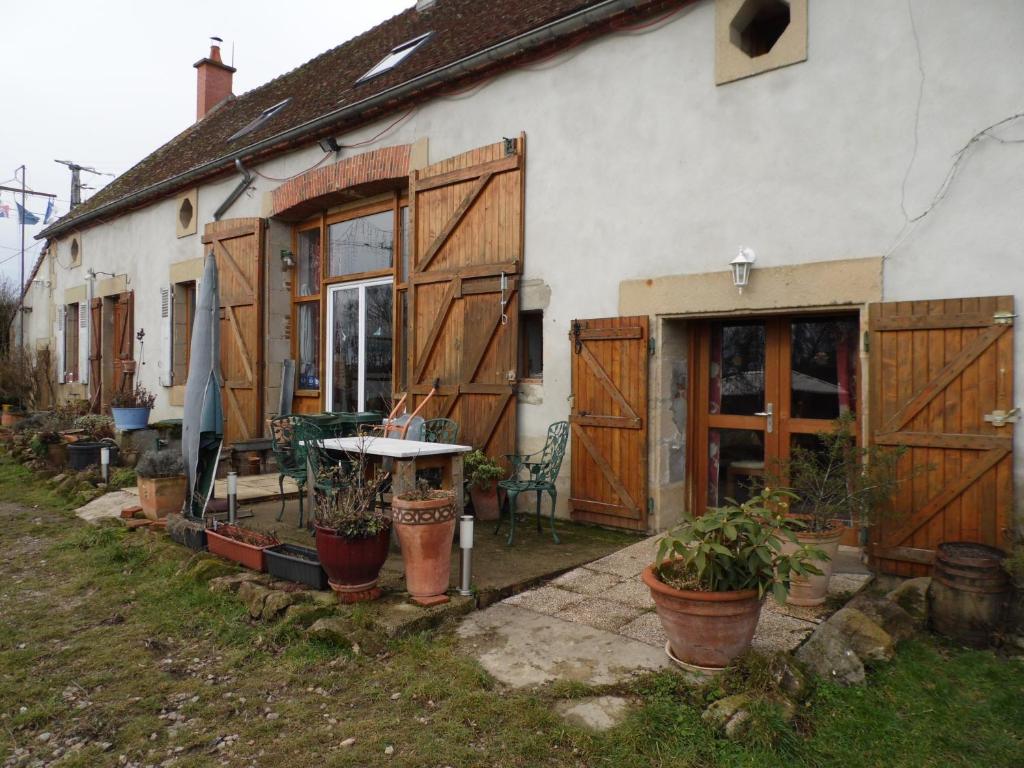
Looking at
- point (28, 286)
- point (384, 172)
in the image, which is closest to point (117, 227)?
point (28, 286)

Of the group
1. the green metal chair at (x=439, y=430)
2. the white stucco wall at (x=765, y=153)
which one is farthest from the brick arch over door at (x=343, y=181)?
the green metal chair at (x=439, y=430)

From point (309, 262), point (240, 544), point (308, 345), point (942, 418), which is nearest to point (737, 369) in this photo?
point (942, 418)

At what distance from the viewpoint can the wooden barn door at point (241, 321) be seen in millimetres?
9258

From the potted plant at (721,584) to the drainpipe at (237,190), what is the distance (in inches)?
329

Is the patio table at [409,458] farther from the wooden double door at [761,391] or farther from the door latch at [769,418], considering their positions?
the door latch at [769,418]

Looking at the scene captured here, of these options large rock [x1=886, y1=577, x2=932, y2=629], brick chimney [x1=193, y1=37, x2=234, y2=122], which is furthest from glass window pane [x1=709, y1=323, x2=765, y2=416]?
brick chimney [x1=193, y1=37, x2=234, y2=122]

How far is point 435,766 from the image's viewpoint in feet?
8.47

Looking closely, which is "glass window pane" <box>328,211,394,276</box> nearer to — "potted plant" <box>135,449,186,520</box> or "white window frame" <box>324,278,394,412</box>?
"white window frame" <box>324,278,394,412</box>

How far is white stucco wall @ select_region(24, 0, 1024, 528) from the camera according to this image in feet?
13.6

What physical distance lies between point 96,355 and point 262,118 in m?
5.68

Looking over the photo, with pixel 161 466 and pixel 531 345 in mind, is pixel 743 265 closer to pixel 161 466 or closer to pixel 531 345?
pixel 531 345

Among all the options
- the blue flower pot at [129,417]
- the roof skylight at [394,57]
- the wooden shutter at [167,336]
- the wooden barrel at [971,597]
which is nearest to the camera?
the wooden barrel at [971,597]

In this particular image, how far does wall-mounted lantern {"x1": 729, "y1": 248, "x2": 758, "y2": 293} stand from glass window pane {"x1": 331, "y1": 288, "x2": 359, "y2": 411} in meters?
5.00

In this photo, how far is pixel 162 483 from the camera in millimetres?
6055
